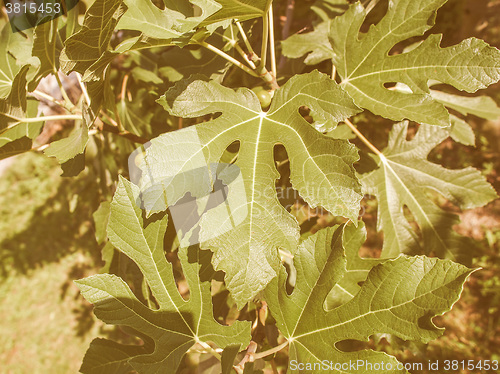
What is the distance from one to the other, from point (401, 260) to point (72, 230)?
4.93m

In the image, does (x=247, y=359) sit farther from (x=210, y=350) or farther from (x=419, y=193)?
(x=419, y=193)

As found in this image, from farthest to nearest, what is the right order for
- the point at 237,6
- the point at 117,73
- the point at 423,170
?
the point at 117,73 < the point at 423,170 < the point at 237,6

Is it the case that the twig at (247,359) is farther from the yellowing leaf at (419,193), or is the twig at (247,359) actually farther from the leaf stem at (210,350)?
the yellowing leaf at (419,193)

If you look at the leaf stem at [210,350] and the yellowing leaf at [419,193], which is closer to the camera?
the leaf stem at [210,350]

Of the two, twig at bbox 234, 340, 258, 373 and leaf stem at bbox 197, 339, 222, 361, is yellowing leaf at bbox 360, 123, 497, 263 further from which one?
leaf stem at bbox 197, 339, 222, 361

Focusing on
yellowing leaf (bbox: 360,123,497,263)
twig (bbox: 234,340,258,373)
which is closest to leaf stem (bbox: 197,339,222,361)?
twig (bbox: 234,340,258,373)

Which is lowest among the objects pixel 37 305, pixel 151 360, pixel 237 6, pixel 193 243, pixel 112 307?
pixel 37 305

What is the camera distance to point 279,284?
4.54 feet

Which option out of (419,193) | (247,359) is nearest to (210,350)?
(247,359)

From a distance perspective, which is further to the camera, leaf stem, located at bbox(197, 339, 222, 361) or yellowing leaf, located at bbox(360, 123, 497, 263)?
yellowing leaf, located at bbox(360, 123, 497, 263)

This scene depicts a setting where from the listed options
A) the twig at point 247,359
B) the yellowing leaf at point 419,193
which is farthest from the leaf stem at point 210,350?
the yellowing leaf at point 419,193

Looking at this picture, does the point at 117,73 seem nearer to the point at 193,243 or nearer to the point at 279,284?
the point at 193,243

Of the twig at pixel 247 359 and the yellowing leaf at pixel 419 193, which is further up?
the yellowing leaf at pixel 419 193

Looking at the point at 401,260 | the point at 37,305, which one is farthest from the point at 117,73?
the point at 37,305
